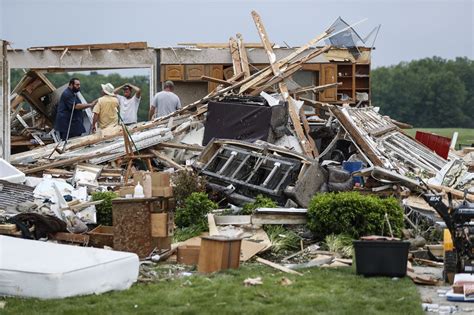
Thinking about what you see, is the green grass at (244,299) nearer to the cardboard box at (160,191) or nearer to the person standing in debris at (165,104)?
the cardboard box at (160,191)

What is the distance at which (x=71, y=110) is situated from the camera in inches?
947

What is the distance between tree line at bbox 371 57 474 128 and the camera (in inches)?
3118

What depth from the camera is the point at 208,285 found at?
11672 mm

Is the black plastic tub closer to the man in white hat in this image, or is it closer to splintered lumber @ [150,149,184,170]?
splintered lumber @ [150,149,184,170]

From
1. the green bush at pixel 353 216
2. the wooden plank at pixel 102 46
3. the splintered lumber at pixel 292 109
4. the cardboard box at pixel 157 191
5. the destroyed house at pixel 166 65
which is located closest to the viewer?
the cardboard box at pixel 157 191

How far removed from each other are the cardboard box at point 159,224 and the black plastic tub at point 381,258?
278 cm

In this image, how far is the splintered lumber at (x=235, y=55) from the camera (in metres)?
26.4

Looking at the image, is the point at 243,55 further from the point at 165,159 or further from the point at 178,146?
the point at 165,159

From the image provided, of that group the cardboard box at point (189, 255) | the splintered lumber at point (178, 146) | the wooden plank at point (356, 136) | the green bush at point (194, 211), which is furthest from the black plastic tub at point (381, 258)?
the splintered lumber at point (178, 146)

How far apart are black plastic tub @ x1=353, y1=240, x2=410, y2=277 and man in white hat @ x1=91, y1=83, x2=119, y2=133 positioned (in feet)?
38.0

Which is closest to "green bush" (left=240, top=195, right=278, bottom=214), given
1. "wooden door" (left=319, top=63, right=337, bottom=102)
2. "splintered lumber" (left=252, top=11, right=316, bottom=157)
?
"splintered lumber" (left=252, top=11, right=316, bottom=157)

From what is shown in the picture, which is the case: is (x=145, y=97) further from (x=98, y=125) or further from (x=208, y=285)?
(x=208, y=285)

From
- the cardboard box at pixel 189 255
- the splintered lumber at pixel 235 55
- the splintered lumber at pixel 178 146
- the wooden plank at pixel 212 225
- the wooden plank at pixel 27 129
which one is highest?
the splintered lumber at pixel 235 55

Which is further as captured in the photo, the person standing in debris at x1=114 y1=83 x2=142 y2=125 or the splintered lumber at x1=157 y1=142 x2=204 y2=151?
the person standing in debris at x1=114 y1=83 x2=142 y2=125
